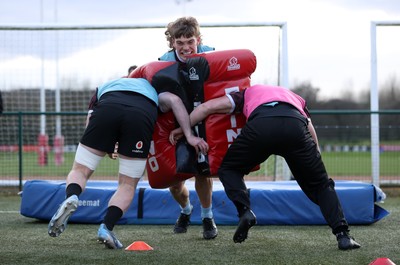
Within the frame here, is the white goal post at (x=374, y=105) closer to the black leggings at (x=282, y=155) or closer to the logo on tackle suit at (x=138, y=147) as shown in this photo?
the black leggings at (x=282, y=155)

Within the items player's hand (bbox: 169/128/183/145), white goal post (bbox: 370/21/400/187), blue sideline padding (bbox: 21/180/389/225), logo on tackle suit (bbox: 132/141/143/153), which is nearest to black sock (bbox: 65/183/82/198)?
logo on tackle suit (bbox: 132/141/143/153)

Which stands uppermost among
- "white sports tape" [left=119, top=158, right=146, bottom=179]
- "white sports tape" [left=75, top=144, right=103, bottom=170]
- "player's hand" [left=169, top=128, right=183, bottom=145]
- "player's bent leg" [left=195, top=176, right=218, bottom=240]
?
"player's hand" [left=169, top=128, right=183, bottom=145]

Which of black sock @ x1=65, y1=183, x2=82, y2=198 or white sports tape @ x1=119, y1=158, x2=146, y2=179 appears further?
white sports tape @ x1=119, y1=158, x2=146, y2=179

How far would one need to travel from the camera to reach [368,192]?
6.77 m

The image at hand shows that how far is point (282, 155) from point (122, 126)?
1.12 m

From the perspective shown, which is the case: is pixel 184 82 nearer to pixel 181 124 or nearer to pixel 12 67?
pixel 181 124

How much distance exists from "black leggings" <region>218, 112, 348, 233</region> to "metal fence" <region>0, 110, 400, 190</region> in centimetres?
551

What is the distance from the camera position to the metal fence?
10727mm

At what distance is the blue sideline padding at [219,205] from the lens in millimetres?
6750

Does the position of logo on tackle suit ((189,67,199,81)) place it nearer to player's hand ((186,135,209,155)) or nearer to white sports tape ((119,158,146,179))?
player's hand ((186,135,209,155))

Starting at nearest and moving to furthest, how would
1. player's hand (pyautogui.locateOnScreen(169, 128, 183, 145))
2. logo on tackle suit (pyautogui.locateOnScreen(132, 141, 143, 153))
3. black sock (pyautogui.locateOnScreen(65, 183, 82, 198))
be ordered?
black sock (pyautogui.locateOnScreen(65, 183, 82, 198)), logo on tackle suit (pyautogui.locateOnScreen(132, 141, 143, 153)), player's hand (pyautogui.locateOnScreen(169, 128, 183, 145))

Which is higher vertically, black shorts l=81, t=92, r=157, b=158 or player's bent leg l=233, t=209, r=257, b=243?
black shorts l=81, t=92, r=157, b=158

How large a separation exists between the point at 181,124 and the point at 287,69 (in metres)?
5.81

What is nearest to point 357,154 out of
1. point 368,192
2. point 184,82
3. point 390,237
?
point 368,192
